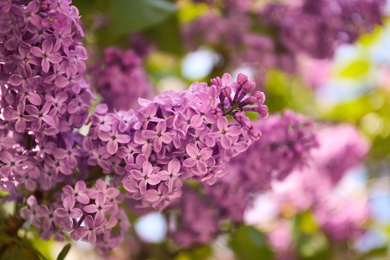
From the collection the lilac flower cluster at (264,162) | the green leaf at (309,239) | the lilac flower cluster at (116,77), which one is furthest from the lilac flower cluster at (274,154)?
the green leaf at (309,239)

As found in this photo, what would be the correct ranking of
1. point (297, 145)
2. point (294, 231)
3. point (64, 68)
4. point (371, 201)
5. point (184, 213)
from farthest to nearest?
point (371, 201) < point (294, 231) < point (184, 213) < point (297, 145) < point (64, 68)

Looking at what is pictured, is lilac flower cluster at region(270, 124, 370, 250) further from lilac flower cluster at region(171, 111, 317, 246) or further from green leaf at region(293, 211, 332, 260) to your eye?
lilac flower cluster at region(171, 111, 317, 246)

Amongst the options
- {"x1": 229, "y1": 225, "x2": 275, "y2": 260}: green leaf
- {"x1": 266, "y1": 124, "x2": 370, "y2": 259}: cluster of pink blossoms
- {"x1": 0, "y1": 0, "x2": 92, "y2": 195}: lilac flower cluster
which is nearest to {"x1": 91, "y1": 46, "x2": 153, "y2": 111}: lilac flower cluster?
{"x1": 0, "y1": 0, "x2": 92, "y2": 195}: lilac flower cluster

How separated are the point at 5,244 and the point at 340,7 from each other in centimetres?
66

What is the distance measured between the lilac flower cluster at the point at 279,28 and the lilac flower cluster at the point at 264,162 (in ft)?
1.06

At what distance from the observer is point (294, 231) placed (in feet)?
4.03

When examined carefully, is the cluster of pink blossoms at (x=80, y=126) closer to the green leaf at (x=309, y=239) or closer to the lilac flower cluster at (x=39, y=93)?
the lilac flower cluster at (x=39, y=93)

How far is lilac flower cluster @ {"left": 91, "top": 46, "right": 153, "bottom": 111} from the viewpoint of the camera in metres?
0.76

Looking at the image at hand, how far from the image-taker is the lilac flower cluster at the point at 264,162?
0.71 meters

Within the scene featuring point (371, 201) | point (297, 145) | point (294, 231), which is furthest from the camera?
point (371, 201)

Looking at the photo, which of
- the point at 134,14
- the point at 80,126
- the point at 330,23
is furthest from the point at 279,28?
the point at 80,126

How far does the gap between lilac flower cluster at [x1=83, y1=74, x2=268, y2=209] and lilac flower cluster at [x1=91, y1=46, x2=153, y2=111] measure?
0.76 ft

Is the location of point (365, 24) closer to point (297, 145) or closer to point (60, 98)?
point (297, 145)

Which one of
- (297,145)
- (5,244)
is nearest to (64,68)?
(5,244)
